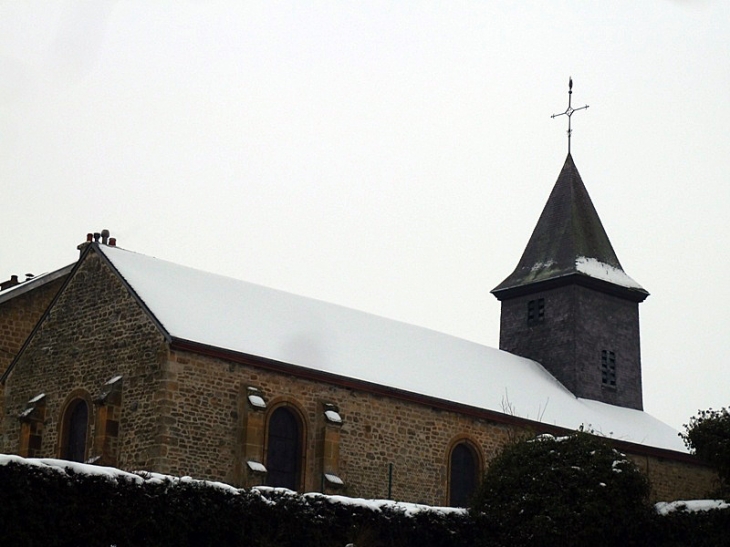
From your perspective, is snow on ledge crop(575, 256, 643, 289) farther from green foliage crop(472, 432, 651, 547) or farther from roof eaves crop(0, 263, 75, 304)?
green foliage crop(472, 432, 651, 547)

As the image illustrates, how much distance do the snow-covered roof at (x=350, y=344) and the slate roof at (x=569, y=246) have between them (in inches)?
172

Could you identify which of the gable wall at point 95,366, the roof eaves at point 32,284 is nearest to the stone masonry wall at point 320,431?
the gable wall at point 95,366

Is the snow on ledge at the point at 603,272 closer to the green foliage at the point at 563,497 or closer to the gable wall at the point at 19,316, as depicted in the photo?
the gable wall at the point at 19,316

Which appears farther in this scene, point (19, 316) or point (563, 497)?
point (19, 316)

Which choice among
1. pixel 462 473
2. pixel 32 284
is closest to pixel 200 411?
pixel 462 473

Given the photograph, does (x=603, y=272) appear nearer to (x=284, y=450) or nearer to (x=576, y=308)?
(x=576, y=308)

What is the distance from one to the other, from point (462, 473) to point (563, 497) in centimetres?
904

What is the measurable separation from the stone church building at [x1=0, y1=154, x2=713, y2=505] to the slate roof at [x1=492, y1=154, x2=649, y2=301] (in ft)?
17.6

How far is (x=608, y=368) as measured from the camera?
4041cm

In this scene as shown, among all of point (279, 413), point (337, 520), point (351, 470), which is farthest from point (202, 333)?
point (337, 520)

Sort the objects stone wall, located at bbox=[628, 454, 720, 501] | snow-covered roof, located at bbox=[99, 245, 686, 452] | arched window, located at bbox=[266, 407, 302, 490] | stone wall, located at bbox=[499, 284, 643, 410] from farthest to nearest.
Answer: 1. stone wall, located at bbox=[499, 284, 643, 410]
2. stone wall, located at bbox=[628, 454, 720, 501]
3. snow-covered roof, located at bbox=[99, 245, 686, 452]
4. arched window, located at bbox=[266, 407, 302, 490]

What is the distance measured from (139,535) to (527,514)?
7519mm

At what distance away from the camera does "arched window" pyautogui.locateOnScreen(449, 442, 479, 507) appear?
98.2 ft

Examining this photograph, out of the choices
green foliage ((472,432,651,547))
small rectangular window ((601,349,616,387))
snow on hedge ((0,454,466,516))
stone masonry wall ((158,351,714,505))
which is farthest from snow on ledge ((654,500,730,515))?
small rectangular window ((601,349,616,387))
